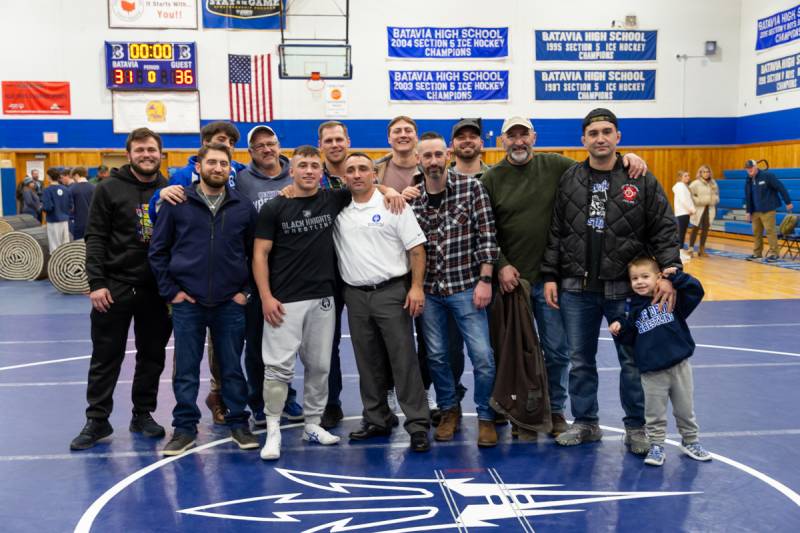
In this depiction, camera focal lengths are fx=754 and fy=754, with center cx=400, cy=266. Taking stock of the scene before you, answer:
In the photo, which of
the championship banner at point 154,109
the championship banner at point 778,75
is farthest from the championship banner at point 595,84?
the championship banner at point 154,109

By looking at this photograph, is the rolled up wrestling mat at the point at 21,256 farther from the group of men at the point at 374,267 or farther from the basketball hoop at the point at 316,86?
the group of men at the point at 374,267

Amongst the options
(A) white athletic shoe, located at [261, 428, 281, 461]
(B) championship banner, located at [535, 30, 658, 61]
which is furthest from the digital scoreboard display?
(A) white athletic shoe, located at [261, 428, 281, 461]

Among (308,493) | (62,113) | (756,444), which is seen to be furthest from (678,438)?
(62,113)

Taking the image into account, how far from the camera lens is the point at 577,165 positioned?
204 inches

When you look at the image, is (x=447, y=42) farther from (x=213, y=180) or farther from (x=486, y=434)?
(x=486, y=434)

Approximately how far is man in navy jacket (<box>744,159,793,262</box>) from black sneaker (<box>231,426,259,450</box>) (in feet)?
45.0

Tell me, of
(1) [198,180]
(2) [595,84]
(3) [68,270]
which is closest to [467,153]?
(1) [198,180]

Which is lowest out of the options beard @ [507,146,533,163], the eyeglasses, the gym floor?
the gym floor

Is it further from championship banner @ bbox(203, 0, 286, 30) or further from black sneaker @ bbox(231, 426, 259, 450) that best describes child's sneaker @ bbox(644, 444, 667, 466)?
championship banner @ bbox(203, 0, 286, 30)

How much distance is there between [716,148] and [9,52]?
2029 centimetres

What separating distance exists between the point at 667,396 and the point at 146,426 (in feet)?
12.0

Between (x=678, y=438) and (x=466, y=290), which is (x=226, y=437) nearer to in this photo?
(x=466, y=290)

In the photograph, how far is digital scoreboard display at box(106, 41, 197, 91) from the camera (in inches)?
786

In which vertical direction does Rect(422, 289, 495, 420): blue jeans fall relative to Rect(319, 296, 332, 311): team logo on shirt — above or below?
below
